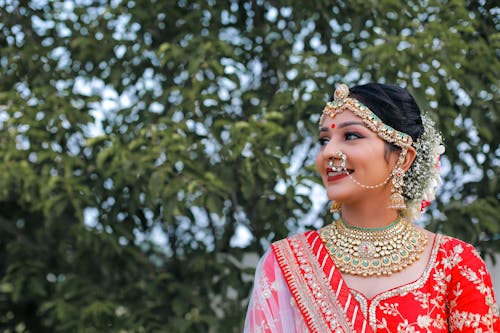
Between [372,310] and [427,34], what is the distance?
5.46 ft

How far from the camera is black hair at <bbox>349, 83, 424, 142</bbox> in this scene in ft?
6.64

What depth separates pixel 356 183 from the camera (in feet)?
6.49

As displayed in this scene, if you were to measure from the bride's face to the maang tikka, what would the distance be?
1 cm

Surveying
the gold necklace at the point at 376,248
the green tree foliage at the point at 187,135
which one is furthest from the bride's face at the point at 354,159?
the green tree foliage at the point at 187,135

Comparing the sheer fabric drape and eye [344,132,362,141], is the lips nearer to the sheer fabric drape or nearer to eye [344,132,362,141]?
eye [344,132,362,141]

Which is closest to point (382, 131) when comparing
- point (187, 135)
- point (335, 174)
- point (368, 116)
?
point (368, 116)

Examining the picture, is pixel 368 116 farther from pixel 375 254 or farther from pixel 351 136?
pixel 375 254

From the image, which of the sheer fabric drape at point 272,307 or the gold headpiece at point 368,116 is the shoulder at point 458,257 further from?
the sheer fabric drape at point 272,307

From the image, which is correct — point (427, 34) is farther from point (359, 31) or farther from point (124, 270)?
point (124, 270)

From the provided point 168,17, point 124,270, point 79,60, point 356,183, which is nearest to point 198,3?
point 168,17

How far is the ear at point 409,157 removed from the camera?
2.05 metres

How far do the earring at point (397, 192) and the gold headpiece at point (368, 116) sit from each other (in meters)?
0.08

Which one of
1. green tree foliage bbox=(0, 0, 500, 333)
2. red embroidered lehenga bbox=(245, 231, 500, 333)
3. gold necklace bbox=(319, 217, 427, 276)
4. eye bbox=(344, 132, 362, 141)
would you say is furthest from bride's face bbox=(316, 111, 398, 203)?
green tree foliage bbox=(0, 0, 500, 333)

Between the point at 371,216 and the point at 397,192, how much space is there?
0.31 feet
